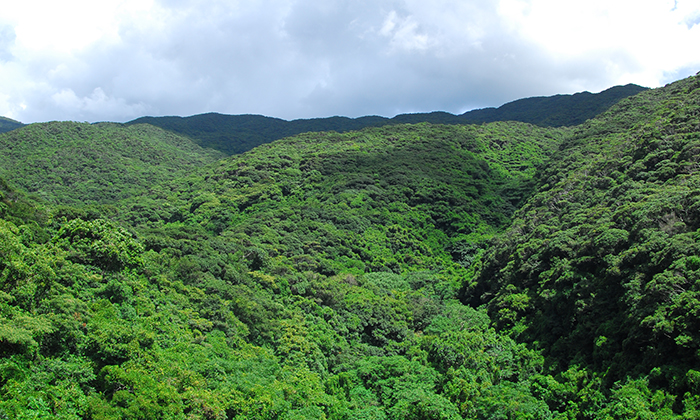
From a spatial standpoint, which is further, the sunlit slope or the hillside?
the hillside

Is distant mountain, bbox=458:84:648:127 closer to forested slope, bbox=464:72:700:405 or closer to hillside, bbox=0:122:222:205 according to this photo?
forested slope, bbox=464:72:700:405

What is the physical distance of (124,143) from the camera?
123 meters

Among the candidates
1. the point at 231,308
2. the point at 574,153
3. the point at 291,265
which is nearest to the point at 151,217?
the point at 291,265

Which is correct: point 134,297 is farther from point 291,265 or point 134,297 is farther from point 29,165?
point 29,165

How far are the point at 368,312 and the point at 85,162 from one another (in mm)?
91219

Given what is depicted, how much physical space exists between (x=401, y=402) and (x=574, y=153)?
58.8m

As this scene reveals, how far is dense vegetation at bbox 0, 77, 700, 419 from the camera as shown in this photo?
1819cm

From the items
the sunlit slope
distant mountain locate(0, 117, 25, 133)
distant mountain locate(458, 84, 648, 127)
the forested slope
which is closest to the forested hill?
distant mountain locate(458, 84, 648, 127)

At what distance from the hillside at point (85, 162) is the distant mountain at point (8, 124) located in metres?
56.3

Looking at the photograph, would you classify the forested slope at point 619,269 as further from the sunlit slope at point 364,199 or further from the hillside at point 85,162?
the hillside at point 85,162

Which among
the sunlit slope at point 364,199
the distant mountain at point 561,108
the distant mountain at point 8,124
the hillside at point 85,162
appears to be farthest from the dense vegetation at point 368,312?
the distant mountain at point 8,124

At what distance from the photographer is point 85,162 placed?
102m

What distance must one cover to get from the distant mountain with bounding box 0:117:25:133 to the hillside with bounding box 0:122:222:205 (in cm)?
5626

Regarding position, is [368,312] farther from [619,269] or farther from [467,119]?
[467,119]
